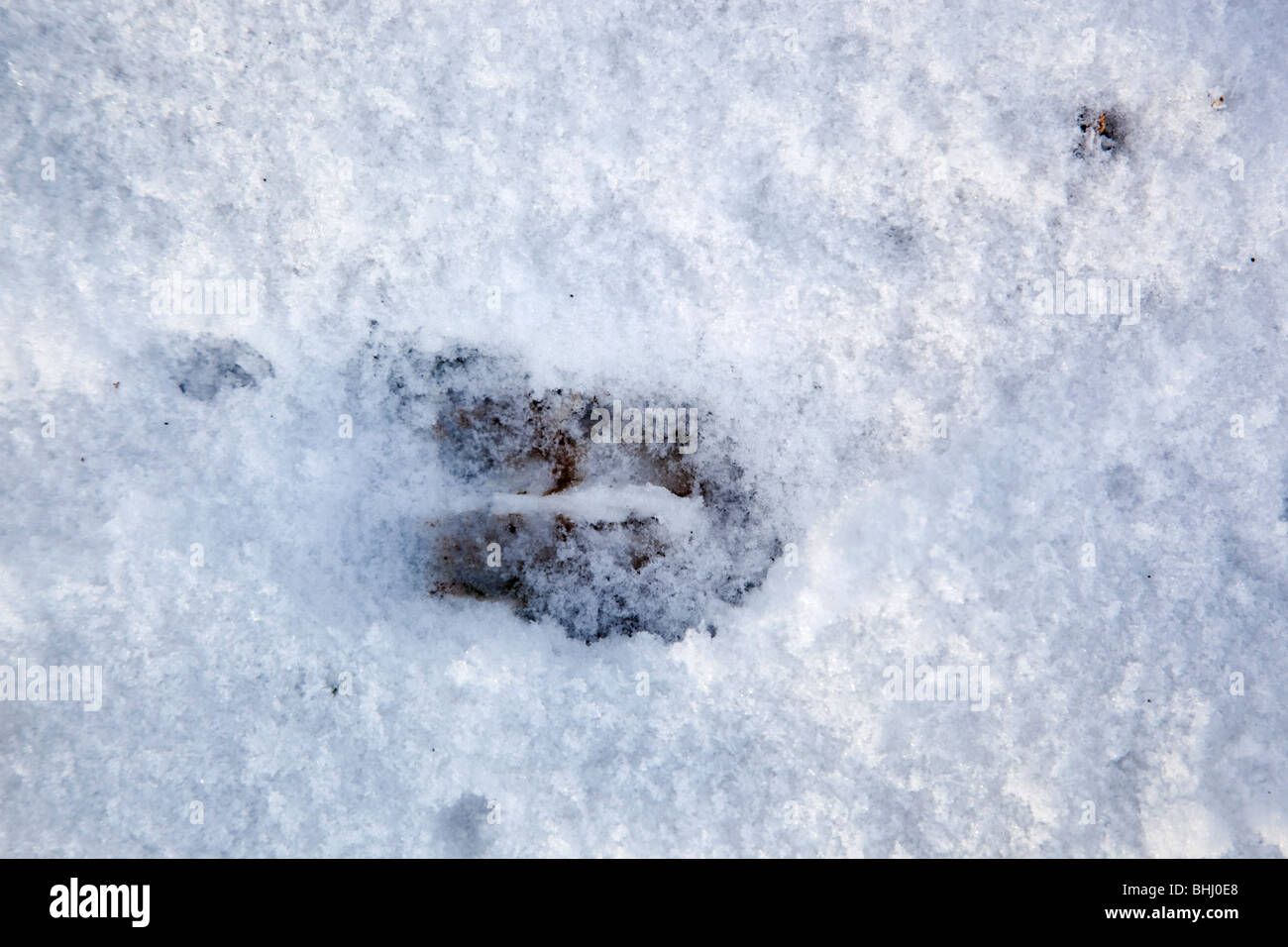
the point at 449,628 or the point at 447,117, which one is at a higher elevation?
the point at 447,117

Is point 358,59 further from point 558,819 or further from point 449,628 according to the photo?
point 558,819

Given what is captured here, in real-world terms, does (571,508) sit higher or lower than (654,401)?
lower

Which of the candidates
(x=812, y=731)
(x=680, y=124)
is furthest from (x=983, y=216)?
(x=812, y=731)
